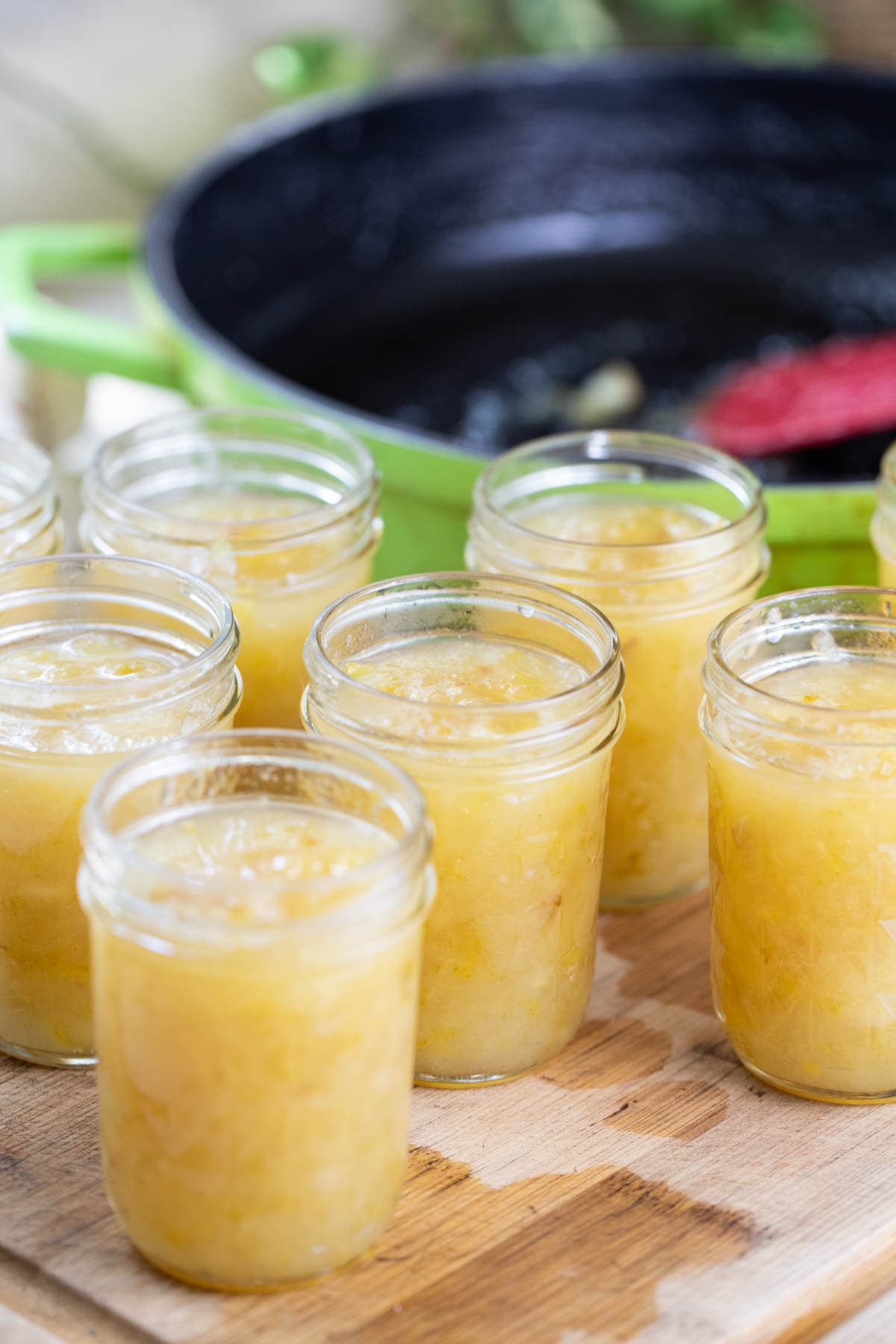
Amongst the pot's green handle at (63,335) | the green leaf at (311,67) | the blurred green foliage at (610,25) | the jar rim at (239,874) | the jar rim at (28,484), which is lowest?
the jar rim at (239,874)

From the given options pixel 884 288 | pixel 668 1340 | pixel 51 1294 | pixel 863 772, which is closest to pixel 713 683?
pixel 863 772

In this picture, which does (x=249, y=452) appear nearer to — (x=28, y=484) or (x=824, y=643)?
(x=28, y=484)

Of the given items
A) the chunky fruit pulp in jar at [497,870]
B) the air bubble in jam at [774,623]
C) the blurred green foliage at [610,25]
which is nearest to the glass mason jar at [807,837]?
the air bubble in jam at [774,623]

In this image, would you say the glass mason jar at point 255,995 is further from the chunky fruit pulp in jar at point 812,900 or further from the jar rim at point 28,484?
the jar rim at point 28,484

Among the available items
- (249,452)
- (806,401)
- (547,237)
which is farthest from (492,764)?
(547,237)

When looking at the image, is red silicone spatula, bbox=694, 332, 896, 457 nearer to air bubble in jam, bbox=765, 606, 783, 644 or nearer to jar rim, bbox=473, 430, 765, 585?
jar rim, bbox=473, 430, 765, 585

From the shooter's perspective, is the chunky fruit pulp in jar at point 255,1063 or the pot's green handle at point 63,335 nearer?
the chunky fruit pulp in jar at point 255,1063
